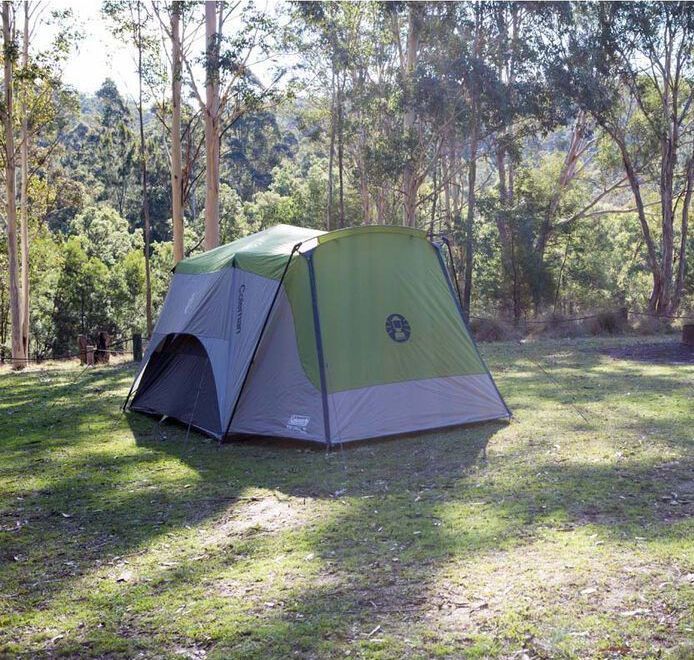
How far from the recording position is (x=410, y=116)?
24.2 meters

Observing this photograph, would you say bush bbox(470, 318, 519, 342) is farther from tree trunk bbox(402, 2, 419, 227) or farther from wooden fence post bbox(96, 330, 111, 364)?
wooden fence post bbox(96, 330, 111, 364)

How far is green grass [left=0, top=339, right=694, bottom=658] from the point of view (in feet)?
12.2

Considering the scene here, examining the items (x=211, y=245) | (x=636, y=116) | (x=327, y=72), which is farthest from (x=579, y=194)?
(x=211, y=245)

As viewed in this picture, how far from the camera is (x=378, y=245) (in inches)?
320

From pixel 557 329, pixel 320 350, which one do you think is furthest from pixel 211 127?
pixel 320 350

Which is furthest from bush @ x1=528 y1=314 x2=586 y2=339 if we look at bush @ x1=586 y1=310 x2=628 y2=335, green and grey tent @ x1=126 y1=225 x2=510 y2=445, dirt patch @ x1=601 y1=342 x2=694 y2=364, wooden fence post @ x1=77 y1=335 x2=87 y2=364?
green and grey tent @ x1=126 y1=225 x2=510 y2=445

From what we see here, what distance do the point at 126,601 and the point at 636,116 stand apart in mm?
24369

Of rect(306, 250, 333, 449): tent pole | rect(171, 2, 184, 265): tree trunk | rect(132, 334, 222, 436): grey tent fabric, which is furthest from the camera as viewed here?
rect(171, 2, 184, 265): tree trunk

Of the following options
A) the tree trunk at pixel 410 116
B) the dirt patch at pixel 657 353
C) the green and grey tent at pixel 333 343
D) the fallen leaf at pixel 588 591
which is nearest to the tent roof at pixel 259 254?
the green and grey tent at pixel 333 343

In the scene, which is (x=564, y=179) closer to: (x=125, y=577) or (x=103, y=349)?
(x=103, y=349)

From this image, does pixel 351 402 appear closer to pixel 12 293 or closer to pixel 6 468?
pixel 6 468

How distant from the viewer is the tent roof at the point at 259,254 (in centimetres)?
794

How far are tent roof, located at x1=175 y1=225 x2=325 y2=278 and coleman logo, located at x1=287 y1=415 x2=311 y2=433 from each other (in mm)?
1311

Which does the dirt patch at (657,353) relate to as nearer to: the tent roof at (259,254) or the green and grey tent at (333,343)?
the green and grey tent at (333,343)
